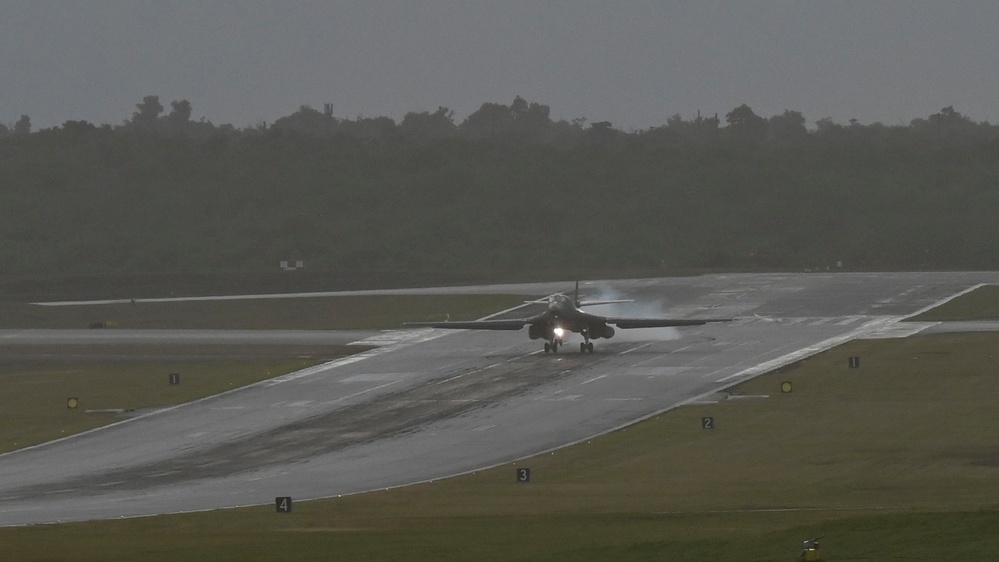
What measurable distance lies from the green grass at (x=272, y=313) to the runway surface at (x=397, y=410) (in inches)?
169

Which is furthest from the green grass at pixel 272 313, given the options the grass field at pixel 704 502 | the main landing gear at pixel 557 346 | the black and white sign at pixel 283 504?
the black and white sign at pixel 283 504

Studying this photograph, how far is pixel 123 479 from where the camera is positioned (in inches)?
1745

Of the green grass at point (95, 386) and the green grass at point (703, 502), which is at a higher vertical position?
the green grass at point (95, 386)

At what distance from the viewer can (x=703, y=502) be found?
37000mm

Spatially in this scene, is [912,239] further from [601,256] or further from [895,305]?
[895,305]

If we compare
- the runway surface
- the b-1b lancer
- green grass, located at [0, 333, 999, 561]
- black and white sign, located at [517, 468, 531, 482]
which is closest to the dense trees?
the runway surface

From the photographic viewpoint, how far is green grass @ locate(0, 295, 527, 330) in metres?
88.3

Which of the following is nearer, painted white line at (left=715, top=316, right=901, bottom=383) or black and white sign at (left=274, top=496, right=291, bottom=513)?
black and white sign at (left=274, top=496, right=291, bottom=513)

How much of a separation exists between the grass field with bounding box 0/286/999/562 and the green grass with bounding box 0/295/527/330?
→ 33.5 meters

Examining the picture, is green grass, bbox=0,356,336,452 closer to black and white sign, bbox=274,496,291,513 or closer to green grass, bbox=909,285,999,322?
black and white sign, bbox=274,496,291,513

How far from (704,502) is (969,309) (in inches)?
2112

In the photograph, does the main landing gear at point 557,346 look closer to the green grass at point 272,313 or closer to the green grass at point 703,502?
the green grass at point 703,502

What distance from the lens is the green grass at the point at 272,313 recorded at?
88312mm

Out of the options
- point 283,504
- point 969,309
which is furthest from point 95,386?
point 969,309
